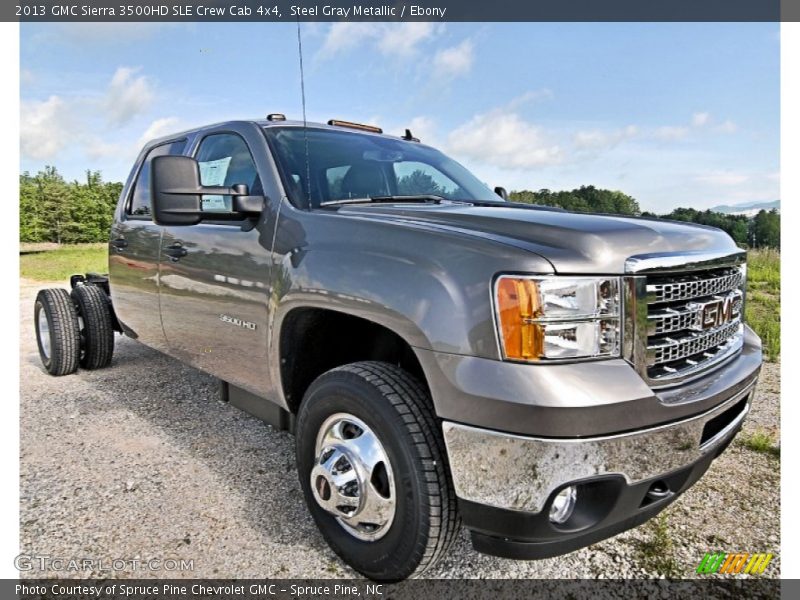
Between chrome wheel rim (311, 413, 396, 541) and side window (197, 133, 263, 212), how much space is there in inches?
54.2

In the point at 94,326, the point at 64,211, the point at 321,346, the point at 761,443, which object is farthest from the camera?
the point at 64,211

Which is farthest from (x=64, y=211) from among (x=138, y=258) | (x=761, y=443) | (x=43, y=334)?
(x=761, y=443)

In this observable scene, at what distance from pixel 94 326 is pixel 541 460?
4633 millimetres

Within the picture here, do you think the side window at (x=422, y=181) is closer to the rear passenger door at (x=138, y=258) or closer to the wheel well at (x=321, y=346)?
the wheel well at (x=321, y=346)

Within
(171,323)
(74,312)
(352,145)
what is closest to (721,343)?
(352,145)

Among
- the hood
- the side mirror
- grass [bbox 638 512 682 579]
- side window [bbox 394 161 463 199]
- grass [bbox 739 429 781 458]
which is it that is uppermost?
side window [bbox 394 161 463 199]

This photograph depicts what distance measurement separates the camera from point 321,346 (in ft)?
8.77

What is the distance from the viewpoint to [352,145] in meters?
3.28

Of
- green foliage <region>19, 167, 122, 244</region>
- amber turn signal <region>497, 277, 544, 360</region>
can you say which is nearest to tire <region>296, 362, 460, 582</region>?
amber turn signal <region>497, 277, 544, 360</region>

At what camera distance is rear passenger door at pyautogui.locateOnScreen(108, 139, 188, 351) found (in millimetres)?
3824

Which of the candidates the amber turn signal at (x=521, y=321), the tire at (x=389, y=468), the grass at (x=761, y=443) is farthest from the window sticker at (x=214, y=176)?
the grass at (x=761, y=443)

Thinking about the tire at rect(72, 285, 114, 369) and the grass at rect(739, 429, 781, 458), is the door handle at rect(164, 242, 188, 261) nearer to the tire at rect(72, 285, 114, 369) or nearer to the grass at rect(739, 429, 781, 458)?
the tire at rect(72, 285, 114, 369)

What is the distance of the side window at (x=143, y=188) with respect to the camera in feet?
13.5

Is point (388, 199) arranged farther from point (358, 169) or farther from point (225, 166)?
point (225, 166)
